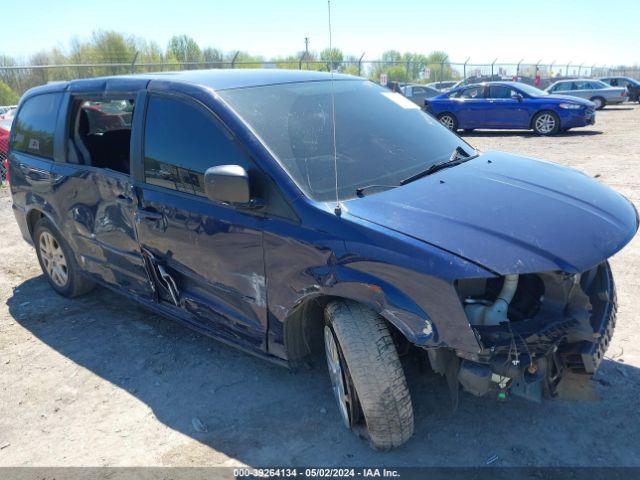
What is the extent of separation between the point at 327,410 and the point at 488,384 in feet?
3.62

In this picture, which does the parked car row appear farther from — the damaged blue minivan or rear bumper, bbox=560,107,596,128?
the damaged blue minivan

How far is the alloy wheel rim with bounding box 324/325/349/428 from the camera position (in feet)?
9.21

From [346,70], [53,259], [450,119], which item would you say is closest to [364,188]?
[53,259]

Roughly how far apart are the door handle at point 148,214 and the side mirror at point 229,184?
0.77 metres

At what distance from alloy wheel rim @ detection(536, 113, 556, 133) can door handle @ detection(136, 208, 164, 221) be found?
43.6 ft

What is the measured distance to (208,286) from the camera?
10.8 feet

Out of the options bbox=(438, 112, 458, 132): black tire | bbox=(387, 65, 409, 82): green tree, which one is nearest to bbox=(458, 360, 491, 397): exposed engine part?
bbox=(438, 112, 458, 132): black tire

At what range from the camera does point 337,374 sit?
286 cm

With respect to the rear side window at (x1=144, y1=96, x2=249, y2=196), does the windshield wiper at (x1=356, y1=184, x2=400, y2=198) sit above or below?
below

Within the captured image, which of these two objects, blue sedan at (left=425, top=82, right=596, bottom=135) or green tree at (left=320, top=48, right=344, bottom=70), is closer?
green tree at (left=320, top=48, right=344, bottom=70)

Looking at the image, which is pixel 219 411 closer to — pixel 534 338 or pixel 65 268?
pixel 534 338

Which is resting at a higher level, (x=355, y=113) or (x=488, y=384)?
(x=355, y=113)

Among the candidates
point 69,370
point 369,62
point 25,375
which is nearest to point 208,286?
point 69,370

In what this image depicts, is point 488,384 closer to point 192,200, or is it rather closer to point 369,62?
point 192,200
